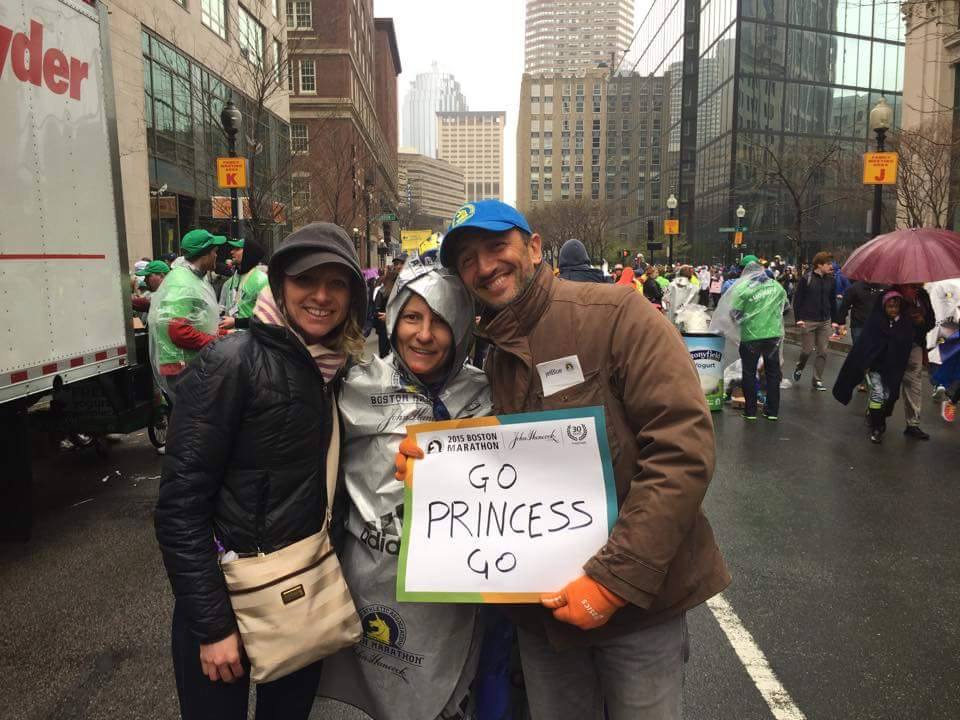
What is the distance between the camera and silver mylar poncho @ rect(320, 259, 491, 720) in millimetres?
2078

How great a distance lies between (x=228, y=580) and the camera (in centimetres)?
196

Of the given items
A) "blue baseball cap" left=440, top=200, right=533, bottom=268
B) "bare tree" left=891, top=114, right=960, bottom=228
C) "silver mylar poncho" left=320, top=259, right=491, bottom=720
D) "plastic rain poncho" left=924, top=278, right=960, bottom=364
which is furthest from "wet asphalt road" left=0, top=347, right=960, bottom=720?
"bare tree" left=891, top=114, right=960, bottom=228

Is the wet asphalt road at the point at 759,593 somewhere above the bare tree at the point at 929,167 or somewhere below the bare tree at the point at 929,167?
below

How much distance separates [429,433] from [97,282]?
15.4 feet

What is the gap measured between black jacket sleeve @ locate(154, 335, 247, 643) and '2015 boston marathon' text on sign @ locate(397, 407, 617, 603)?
51 cm

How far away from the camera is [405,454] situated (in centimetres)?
201

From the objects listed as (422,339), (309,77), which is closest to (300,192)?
(422,339)

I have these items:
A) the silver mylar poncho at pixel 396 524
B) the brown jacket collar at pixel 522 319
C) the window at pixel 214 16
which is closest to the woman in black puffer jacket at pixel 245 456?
the silver mylar poncho at pixel 396 524

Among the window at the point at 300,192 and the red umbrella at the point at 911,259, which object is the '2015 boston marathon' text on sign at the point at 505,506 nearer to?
the red umbrella at the point at 911,259

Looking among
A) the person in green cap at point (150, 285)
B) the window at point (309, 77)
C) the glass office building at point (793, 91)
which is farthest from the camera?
the window at point (309, 77)

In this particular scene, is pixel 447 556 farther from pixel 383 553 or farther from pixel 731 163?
pixel 731 163

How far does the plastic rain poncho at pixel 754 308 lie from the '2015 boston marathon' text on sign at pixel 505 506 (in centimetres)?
750

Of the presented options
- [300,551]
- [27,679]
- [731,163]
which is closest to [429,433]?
[300,551]

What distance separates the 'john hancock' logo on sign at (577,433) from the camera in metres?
1.86
